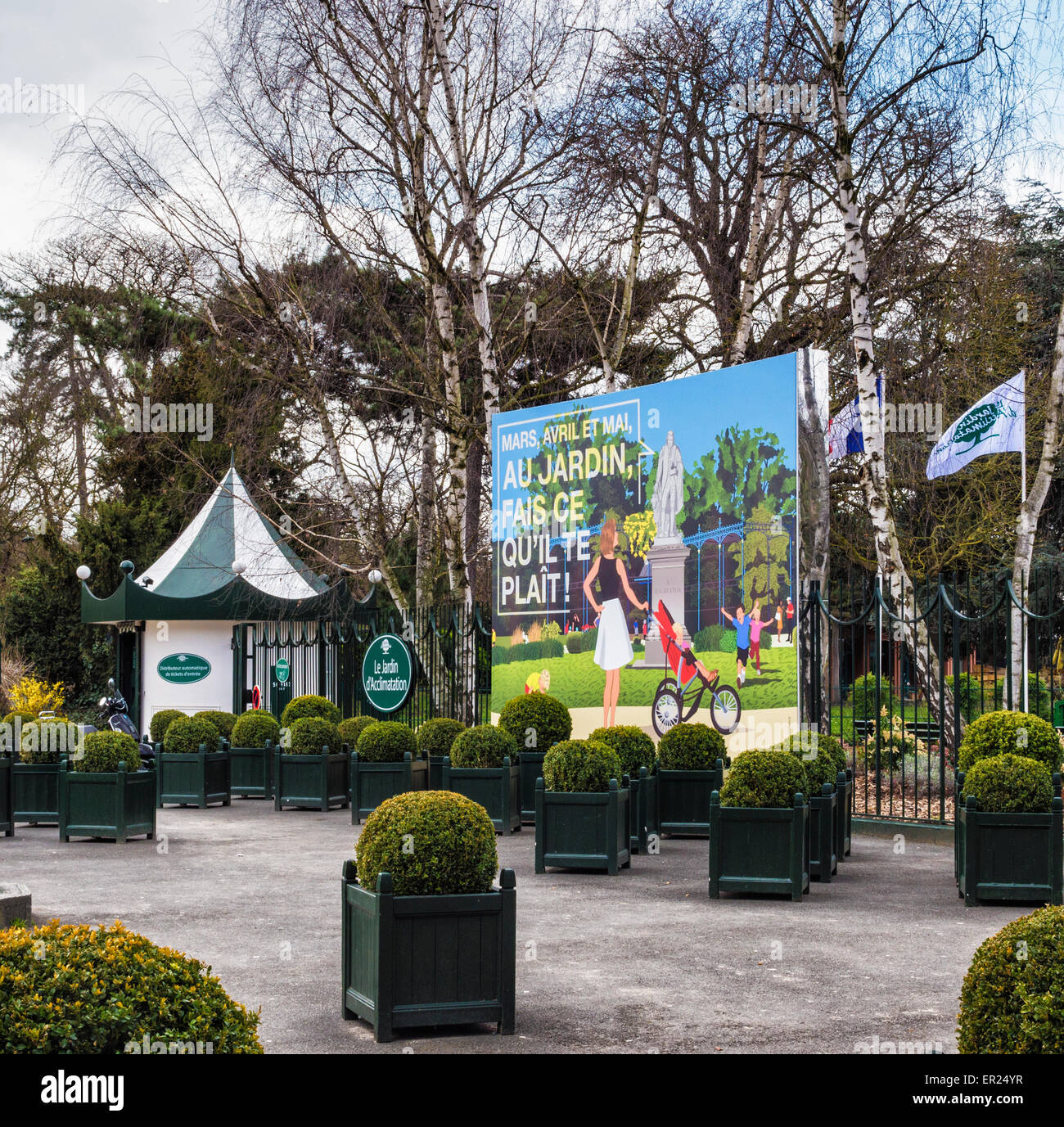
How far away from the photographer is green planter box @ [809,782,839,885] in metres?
11.2

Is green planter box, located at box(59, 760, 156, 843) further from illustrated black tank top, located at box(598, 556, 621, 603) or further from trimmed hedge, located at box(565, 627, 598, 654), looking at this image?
illustrated black tank top, located at box(598, 556, 621, 603)

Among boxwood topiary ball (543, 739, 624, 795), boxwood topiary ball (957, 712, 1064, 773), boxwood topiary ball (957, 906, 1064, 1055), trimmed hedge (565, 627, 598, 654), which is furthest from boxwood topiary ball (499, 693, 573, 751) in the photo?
boxwood topiary ball (957, 906, 1064, 1055)

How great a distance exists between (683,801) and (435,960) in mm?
8545

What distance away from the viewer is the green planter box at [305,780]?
58.8 ft

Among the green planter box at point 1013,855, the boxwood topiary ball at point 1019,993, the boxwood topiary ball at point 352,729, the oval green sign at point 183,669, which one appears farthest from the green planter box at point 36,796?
the boxwood topiary ball at point 1019,993

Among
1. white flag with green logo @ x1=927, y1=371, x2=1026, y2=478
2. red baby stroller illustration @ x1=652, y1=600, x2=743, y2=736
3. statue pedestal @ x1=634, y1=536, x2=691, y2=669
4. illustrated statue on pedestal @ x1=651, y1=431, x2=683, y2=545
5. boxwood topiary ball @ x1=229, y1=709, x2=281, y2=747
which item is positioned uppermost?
white flag with green logo @ x1=927, y1=371, x2=1026, y2=478

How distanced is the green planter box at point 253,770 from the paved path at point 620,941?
577 cm

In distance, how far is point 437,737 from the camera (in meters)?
17.0

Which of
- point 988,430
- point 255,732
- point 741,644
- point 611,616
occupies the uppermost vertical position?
point 988,430

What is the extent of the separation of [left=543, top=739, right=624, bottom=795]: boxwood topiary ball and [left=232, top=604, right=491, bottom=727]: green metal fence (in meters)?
7.48

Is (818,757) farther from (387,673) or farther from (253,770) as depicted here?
(253,770)

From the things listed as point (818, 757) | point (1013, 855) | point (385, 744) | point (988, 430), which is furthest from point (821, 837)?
point (988, 430)

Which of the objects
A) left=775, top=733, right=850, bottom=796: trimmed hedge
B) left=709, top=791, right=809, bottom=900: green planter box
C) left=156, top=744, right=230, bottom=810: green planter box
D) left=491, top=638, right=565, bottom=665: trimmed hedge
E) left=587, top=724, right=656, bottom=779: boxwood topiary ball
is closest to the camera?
left=709, top=791, right=809, bottom=900: green planter box
